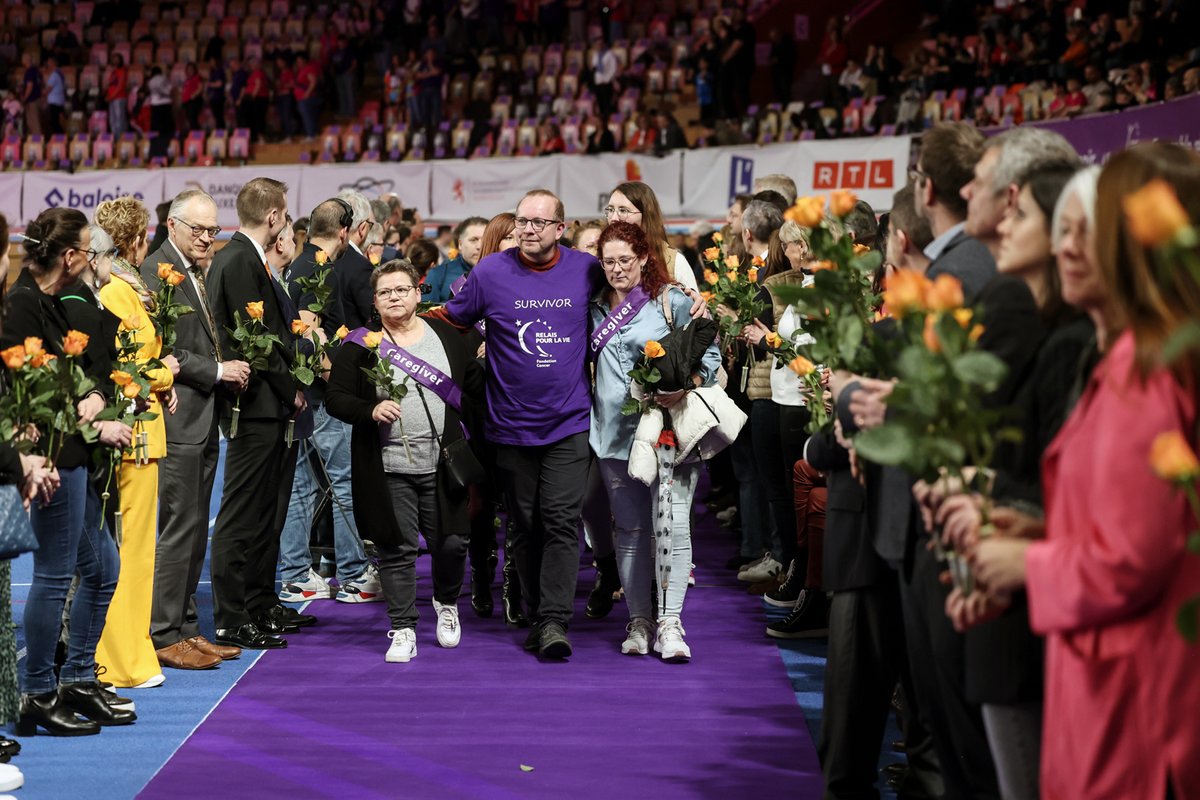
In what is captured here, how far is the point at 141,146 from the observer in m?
22.6

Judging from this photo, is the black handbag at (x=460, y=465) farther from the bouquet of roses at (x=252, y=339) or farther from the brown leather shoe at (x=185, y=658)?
the brown leather shoe at (x=185, y=658)

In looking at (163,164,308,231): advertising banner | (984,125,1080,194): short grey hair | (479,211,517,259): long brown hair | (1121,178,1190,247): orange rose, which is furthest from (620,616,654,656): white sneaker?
(163,164,308,231): advertising banner

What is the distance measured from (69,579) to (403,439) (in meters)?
1.61

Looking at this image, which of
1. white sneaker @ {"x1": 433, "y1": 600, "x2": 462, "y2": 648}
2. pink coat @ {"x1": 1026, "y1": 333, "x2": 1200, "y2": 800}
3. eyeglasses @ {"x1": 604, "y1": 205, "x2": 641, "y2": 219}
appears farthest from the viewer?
eyeglasses @ {"x1": 604, "y1": 205, "x2": 641, "y2": 219}

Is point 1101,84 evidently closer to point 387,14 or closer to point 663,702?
point 663,702

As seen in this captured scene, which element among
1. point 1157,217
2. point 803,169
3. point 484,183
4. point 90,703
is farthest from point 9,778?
point 484,183

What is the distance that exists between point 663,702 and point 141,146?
1956cm

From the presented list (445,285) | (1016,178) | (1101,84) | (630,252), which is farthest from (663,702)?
(1101,84)

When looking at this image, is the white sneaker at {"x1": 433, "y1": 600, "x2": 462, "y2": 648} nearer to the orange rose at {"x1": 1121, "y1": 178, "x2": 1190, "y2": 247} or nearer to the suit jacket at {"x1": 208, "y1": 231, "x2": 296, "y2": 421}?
the suit jacket at {"x1": 208, "y1": 231, "x2": 296, "y2": 421}

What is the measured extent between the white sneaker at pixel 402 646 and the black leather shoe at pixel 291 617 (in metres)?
0.71

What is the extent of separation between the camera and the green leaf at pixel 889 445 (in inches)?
94.2

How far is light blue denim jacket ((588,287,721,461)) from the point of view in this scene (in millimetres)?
5844

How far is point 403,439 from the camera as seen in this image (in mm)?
5836

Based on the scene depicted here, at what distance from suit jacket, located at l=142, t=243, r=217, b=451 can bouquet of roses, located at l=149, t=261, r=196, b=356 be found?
139 mm
